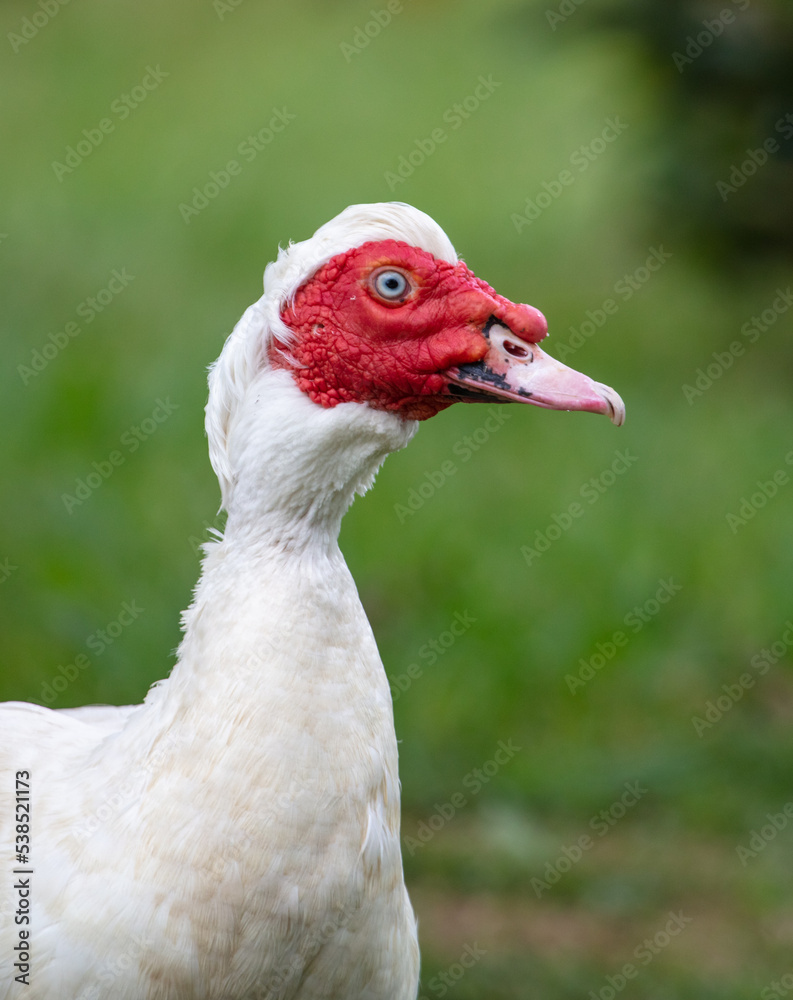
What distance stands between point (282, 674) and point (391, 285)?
2.56 feet

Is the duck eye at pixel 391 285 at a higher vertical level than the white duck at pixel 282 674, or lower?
higher

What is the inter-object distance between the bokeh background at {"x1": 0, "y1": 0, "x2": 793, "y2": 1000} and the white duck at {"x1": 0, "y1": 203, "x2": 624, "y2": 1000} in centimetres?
204

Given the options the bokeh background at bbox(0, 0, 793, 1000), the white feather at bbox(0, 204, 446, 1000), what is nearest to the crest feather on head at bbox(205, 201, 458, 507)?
the white feather at bbox(0, 204, 446, 1000)

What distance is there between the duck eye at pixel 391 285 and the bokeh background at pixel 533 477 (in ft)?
8.98

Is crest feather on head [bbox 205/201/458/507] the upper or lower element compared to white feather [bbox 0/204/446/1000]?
upper

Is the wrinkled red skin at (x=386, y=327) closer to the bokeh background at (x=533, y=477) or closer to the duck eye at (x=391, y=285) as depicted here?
the duck eye at (x=391, y=285)

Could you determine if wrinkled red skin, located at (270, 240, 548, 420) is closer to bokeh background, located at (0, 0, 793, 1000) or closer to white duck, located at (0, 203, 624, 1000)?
white duck, located at (0, 203, 624, 1000)

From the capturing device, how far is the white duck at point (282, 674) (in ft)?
7.82

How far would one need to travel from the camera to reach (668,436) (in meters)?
7.60

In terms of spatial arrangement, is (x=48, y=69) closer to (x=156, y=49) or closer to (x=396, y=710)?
(x=156, y=49)

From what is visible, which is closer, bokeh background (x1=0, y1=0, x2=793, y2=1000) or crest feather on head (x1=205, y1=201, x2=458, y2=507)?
crest feather on head (x1=205, y1=201, x2=458, y2=507)

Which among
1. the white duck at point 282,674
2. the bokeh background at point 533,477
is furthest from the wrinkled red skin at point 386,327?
the bokeh background at point 533,477

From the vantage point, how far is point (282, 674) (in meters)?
2.39

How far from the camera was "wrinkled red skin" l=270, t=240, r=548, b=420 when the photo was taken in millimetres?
2383
